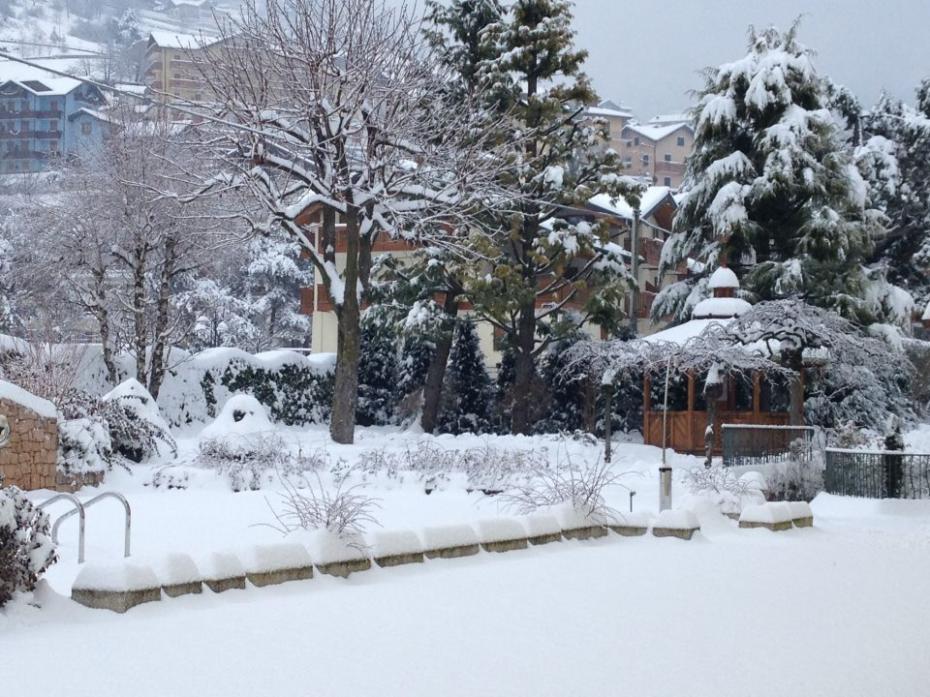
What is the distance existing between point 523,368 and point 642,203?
18539mm

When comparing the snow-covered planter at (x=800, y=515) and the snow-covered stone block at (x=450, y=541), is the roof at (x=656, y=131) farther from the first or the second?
the snow-covered stone block at (x=450, y=541)

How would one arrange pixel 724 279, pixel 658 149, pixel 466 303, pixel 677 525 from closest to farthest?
pixel 677 525 < pixel 724 279 < pixel 466 303 < pixel 658 149

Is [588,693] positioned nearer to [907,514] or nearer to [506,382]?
[907,514]

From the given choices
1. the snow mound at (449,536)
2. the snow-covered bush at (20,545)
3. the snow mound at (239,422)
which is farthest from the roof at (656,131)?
the snow-covered bush at (20,545)

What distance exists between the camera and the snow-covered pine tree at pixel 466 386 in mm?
34344

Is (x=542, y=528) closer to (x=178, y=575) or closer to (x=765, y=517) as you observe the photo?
(x=765, y=517)

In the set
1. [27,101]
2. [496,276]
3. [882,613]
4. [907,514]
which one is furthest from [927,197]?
[27,101]

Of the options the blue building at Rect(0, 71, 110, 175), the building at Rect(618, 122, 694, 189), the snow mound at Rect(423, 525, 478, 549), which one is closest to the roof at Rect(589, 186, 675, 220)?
the snow mound at Rect(423, 525, 478, 549)

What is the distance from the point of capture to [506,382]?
3416 cm

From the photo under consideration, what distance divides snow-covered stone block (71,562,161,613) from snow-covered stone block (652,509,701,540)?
699 centimetres

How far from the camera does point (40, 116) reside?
8319 cm

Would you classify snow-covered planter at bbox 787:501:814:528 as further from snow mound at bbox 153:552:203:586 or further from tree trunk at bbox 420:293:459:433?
tree trunk at bbox 420:293:459:433

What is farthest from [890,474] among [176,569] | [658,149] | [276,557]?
[658,149]

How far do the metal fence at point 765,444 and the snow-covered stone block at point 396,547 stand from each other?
1017 centimetres
